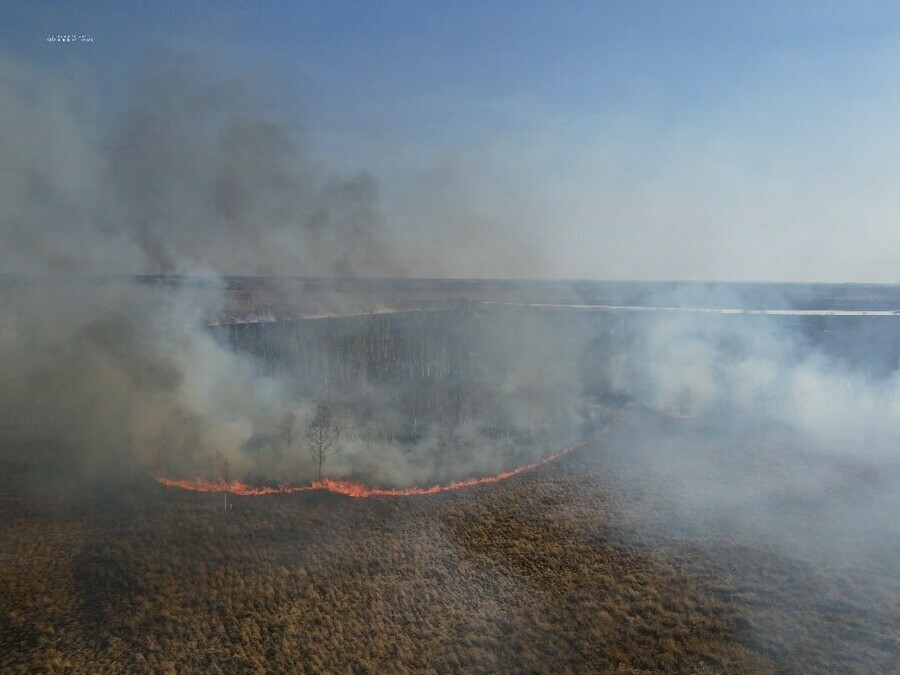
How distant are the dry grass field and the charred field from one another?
0.11 metres

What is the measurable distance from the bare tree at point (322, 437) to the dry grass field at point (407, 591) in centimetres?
702

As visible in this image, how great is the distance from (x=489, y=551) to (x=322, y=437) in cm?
1790

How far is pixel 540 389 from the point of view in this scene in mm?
64312

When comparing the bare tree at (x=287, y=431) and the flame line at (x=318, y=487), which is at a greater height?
the bare tree at (x=287, y=431)

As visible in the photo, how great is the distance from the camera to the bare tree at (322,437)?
3743cm

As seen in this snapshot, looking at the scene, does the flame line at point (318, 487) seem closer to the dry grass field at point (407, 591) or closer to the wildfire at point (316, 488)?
the wildfire at point (316, 488)

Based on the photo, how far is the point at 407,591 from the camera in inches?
893

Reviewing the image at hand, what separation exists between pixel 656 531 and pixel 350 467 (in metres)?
22.2

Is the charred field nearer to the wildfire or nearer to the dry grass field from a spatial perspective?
the dry grass field

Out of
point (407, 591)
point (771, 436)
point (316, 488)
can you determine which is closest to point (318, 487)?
point (316, 488)

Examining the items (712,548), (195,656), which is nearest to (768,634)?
(712,548)

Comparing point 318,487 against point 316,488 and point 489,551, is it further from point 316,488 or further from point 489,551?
point 489,551

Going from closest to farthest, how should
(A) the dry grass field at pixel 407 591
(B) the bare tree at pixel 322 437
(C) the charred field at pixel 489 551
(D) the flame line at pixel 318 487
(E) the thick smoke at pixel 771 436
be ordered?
1. (A) the dry grass field at pixel 407 591
2. (C) the charred field at pixel 489 551
3. (E) the thick smoke at pixel 771 436
4. (D) the flame line at pixel 318 487
5. (B) the bare tree at pixel 322 437

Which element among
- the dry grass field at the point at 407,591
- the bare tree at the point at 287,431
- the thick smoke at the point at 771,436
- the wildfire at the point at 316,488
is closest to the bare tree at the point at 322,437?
the bare tree at the point at 287,431
